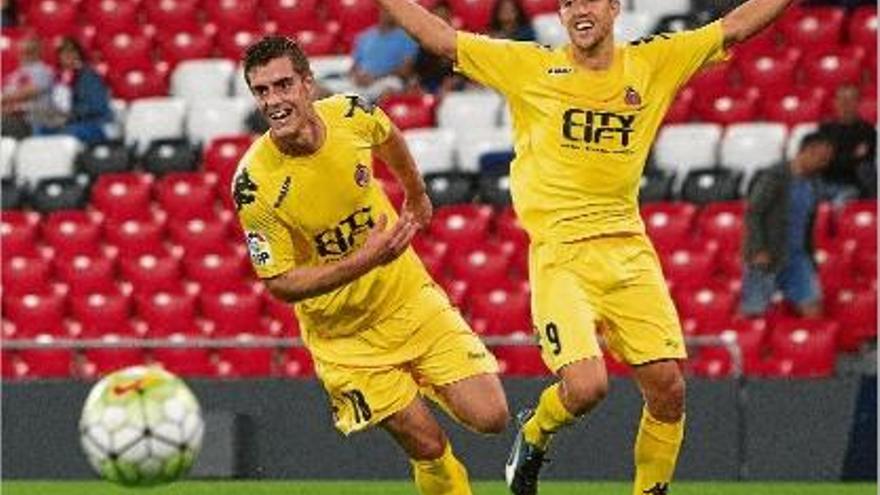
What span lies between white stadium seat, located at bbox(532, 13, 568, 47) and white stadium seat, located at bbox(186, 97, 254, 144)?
2090 millimetres

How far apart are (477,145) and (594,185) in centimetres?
737

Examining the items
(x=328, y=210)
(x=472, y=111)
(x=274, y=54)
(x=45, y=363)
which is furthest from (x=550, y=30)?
(x=274, y=54)

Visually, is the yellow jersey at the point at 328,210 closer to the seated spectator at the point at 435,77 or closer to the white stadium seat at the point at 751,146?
the white stadium seat at the point at 751,146

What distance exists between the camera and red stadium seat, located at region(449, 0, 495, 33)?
59.5 ft

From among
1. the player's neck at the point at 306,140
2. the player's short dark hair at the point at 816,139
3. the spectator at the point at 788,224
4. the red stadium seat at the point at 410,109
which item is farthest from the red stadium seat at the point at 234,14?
the player's neck at the point at 306,140

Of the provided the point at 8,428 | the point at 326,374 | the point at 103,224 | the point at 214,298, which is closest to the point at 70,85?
the point at 103,224

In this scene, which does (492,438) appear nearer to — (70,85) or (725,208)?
(725,208)

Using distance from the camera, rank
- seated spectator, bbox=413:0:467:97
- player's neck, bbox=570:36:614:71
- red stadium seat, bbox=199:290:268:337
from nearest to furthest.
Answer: player's neck, bbox=570:36:614:71, red stadium seat, bbox=199:290:268:337, seated spectator, bbox=413:0:467:97

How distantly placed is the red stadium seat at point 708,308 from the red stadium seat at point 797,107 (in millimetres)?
1728

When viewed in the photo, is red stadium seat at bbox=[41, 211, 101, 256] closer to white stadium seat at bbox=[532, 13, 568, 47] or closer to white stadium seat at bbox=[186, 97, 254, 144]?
white stadium seat at bbox=[186, 97, 254, 144]

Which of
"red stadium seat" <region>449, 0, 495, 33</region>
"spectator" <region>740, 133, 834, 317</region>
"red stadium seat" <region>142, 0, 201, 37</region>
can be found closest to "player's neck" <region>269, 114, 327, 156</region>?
"spectator" <region>740, 133, 834, 317</region>

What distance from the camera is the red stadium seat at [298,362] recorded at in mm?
15719

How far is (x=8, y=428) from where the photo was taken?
49.8 feet

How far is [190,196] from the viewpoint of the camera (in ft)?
58.1
